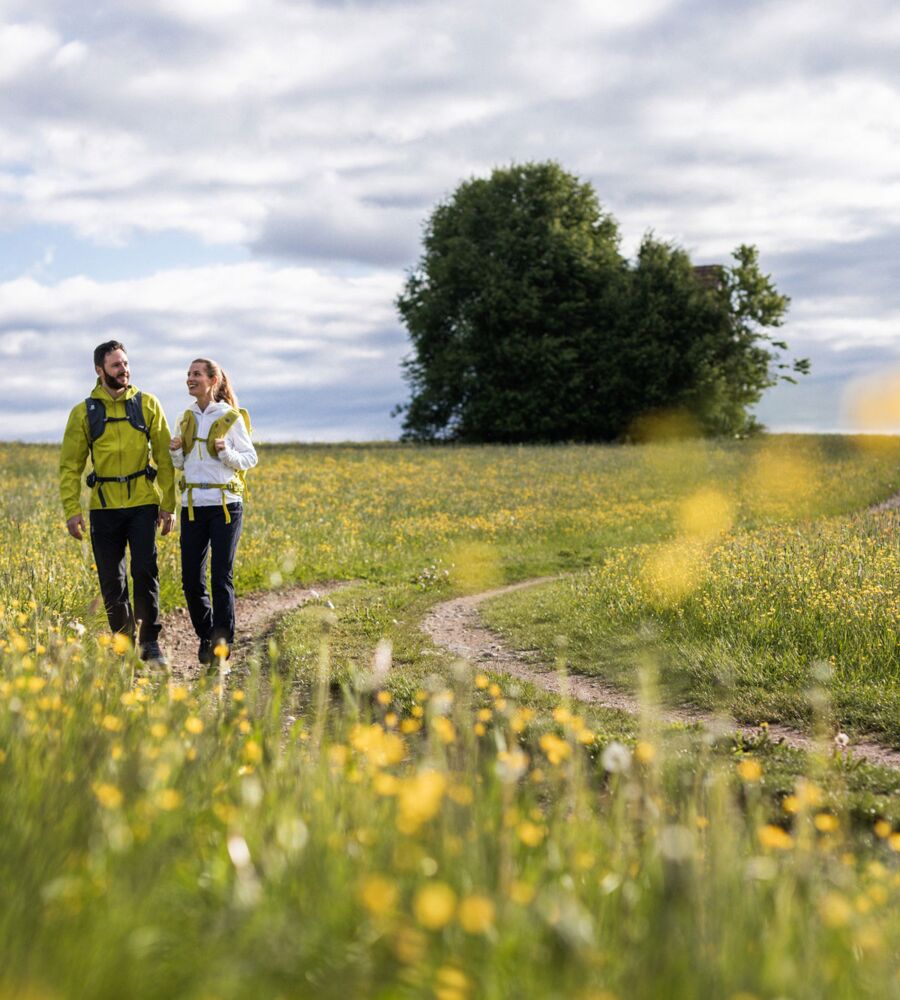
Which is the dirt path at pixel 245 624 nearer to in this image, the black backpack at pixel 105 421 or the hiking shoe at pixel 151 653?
the hiking shoe at pixel 151 653

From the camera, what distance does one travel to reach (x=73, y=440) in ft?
32.4

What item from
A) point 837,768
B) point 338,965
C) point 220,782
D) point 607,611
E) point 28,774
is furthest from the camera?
point 607,611

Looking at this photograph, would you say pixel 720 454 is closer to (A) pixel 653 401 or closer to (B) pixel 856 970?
(A) pixel 653 401

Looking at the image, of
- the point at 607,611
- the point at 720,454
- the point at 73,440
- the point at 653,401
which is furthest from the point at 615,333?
the point at 73,440

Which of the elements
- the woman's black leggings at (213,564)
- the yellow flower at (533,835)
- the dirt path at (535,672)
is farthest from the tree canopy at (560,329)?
the yellow flower at (533,835)

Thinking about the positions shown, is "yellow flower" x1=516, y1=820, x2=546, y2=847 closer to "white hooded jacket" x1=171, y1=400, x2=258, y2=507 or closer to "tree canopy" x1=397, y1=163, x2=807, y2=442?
"white hooded jacket" x1=171, y1=400, x2=258, y2=507

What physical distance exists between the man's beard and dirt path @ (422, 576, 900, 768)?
4.74 m

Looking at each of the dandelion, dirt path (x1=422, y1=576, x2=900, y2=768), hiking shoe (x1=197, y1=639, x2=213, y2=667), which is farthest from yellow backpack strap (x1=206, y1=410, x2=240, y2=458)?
the dandelion

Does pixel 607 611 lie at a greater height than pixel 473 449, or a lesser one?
lesser

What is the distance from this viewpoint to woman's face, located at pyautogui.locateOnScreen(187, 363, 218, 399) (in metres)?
9.98

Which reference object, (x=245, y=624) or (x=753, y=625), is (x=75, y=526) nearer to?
(x=245, y=624)

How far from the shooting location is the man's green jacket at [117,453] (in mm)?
9781

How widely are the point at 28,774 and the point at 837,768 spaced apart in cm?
546

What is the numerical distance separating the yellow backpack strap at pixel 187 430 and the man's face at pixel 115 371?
2.14 feet
